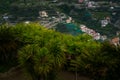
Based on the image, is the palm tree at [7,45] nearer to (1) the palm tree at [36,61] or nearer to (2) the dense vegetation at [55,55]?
(2) the dense vegetation at [55,55]

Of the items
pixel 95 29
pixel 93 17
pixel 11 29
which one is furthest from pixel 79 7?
pixel 11 29

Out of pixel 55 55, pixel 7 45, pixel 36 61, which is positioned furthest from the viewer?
pixel 7 45

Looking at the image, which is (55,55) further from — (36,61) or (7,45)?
(7,45)

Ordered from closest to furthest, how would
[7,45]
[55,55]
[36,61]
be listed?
1. [36,61]
2. [55,55]
3. [7,45]

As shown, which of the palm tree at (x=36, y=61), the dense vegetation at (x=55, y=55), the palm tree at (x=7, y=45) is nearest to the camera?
the dense vegetation at (x=55, y=55)

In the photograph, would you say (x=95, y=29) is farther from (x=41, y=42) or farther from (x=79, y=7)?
(x=41, y=42)

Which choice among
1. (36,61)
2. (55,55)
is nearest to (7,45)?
(36,61)

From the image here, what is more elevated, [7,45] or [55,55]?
[55,55]

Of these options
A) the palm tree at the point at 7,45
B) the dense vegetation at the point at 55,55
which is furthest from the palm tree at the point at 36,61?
the palm tree at the point at 7,45

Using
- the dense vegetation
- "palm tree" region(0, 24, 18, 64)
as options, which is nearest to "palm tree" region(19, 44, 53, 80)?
the dense vegetation
